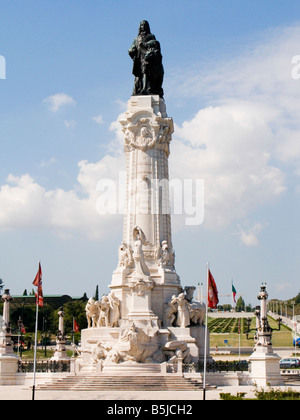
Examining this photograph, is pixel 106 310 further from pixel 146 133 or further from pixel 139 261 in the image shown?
pixel 146 133

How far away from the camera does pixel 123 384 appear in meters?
32.9

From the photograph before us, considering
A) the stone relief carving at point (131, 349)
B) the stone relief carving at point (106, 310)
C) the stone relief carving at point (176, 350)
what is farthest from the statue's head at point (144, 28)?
the stone relief carving at point (176, 350)

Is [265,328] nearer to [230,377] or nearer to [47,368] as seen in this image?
A: [230,377]

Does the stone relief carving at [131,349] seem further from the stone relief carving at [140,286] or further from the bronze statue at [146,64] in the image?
the bronze statue at [146,64]

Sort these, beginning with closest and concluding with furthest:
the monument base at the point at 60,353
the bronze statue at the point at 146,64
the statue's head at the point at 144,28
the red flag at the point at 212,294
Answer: the red flag at the point at 212,294
the monument base at the point at 60,353
the bronze statue at the point at 146,64
the statue's head at the point at 144,28

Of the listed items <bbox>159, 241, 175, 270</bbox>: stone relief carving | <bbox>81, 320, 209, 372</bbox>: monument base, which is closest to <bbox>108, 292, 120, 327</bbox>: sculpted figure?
<bbox>81, 320, 209, 372</bbox>: monument base

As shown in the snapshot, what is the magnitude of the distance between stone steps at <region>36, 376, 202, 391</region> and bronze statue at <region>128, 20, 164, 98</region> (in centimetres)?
2040

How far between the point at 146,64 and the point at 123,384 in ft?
74.4

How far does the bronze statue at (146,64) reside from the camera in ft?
147

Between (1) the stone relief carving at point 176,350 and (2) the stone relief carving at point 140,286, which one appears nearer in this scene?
(1) the stone relief carving at point 176,350

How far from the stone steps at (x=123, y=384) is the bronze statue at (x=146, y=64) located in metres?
20.4

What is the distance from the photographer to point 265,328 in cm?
3838

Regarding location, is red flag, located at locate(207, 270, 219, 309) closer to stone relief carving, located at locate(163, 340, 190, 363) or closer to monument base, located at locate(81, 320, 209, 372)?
monument base, located at locate(81, 320, 209, 372)

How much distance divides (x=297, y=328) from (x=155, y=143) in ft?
133
